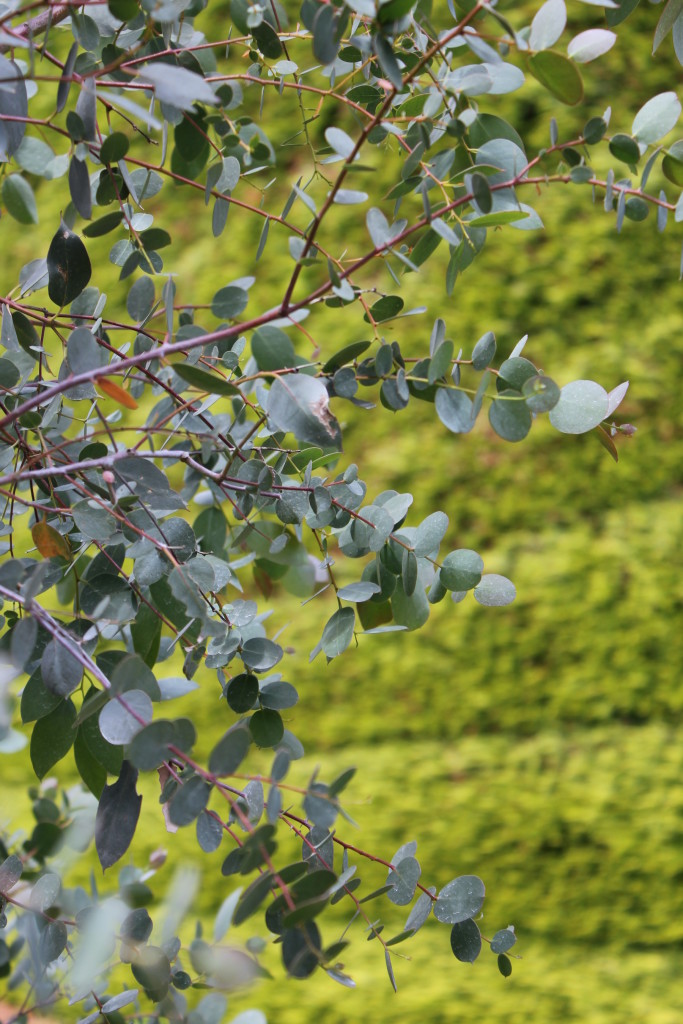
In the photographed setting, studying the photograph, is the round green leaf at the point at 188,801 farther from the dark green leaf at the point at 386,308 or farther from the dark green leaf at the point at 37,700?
the dark green leaf at the point at 386,308

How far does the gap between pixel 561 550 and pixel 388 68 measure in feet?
5.83

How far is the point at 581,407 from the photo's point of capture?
60 cm

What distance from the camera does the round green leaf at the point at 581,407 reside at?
0.59 metres

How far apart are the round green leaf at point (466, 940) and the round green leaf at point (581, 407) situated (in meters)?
0.36

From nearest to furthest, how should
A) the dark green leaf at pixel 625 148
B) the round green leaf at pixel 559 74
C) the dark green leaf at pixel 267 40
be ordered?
the round green leaf at pixel 559 74, the dark green leaf at pixel 625 148, the dark green leaf at pixel 267 40

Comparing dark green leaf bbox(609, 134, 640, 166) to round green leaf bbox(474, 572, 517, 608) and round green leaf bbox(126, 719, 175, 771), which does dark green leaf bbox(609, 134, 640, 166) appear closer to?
round green leaf bbox(474, 572, 517, 608)

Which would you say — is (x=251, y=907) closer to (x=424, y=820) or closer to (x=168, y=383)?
(x=168, y=383)

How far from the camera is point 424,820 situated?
7.23 ft

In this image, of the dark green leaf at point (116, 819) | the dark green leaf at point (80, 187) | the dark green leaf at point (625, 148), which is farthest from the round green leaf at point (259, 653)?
the dark green leaf at point (625, 148)

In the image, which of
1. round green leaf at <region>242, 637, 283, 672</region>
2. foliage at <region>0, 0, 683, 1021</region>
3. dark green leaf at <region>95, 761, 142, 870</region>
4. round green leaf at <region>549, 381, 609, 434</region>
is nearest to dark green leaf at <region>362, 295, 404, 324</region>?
foliage at <region>0, 0, 683, 1021</region>

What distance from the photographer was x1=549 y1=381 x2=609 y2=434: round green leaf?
594mm

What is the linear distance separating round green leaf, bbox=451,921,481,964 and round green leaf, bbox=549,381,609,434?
36 centimetres

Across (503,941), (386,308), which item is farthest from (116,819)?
(386,308)

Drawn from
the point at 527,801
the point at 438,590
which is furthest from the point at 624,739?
the point at 438,590
